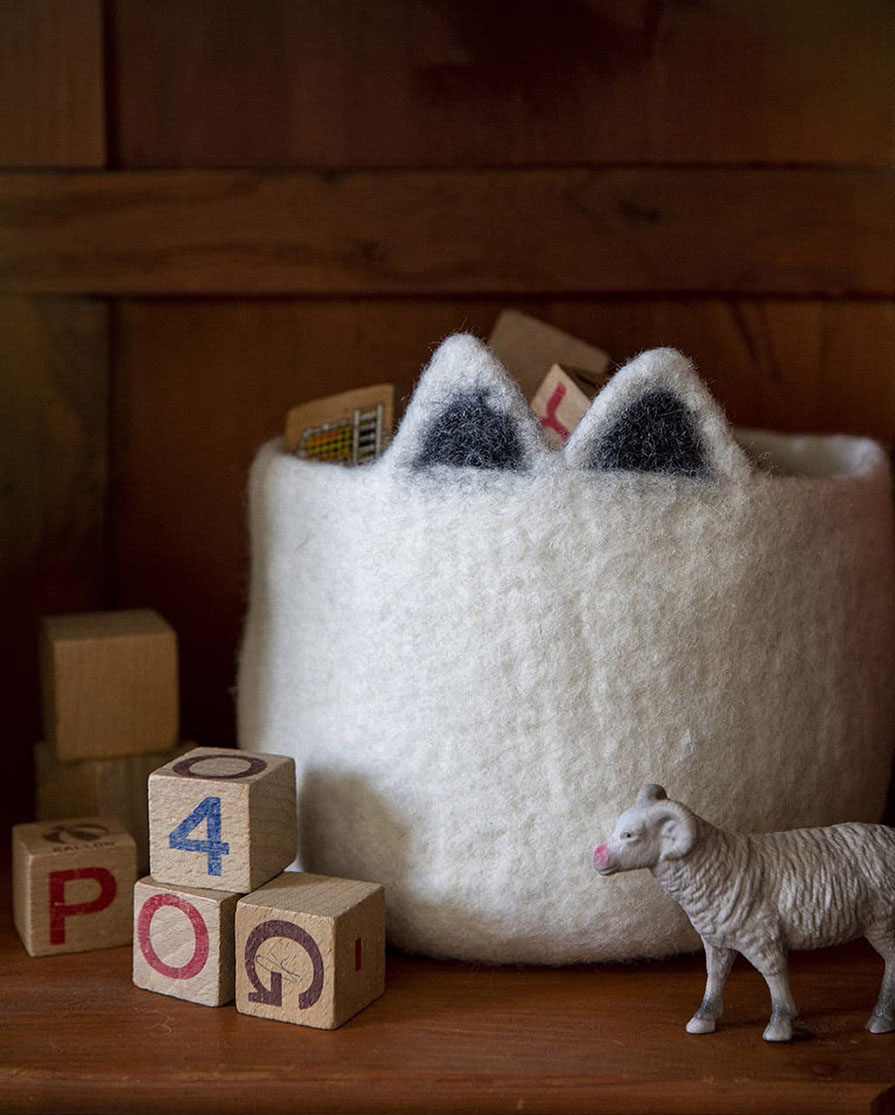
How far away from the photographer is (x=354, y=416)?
77 centimetres

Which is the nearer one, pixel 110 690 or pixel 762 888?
pixel 762 888

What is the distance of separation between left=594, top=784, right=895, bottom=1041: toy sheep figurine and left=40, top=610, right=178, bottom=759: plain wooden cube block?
0.31m

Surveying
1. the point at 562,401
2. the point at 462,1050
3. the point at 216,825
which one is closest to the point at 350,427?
the point at 562,401

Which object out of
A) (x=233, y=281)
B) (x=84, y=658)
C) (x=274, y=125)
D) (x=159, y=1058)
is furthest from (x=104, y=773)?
(x=274, y=125)

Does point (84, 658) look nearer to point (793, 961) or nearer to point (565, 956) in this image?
point (565, 956)

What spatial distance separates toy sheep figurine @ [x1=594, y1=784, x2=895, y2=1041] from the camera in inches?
22.4

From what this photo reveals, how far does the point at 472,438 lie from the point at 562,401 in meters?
0.12

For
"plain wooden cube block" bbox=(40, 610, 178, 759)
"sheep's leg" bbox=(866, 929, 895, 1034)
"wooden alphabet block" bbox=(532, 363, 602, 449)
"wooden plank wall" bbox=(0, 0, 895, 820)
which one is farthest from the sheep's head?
"wooden plank wall" bbox=(0, 0, 895, 820)

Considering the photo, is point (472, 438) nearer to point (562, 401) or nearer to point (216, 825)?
point (562, 401)

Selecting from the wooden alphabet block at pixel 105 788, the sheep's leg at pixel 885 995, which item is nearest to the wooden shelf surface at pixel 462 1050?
the sheep's leg at pixel 885 995

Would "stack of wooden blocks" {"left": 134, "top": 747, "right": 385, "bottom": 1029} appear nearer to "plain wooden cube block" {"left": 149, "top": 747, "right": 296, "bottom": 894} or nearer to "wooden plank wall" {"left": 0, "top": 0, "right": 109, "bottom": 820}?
"plain wooden cube block" {"left": 149, "top": 747, "right": 296, "bottom": 894}

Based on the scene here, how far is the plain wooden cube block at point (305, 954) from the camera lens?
23.2 inches

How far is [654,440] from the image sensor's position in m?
0.62

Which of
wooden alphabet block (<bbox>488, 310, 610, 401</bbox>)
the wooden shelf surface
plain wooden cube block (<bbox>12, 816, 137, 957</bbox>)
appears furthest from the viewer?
wooden alphabet block (<bbox>488, 310, 610, 401</bbox>)
